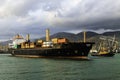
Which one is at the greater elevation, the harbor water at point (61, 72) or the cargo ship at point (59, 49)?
the cargo ship at point (59, 49)

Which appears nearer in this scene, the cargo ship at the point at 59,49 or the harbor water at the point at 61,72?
the harbor water at the point at 61,72

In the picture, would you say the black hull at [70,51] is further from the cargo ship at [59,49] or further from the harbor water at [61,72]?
the harbor water at [61,72]

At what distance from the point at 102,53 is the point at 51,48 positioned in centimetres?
5560

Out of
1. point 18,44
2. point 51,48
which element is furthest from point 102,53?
point 51,48

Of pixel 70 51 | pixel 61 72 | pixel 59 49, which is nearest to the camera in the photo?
pixel 61 72

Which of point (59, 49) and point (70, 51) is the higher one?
point (59, 49)

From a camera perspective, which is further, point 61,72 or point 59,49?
point 59,49

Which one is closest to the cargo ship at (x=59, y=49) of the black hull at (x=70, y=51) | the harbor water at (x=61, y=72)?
the black hull at (x=70, y=51)

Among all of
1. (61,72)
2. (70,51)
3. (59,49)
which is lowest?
(61,72)

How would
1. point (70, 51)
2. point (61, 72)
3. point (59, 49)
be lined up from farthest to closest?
point (59, 49) < point (70, 51) < point (61, 72)

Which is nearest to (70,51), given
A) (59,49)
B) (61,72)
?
(59,49)

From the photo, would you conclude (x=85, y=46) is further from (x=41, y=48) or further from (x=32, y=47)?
(x=32, y=47)

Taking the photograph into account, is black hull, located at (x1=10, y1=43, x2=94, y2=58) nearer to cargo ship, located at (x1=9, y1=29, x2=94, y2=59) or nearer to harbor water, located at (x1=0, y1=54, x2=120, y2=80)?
cargo ship, located at (x1=9, y1=29, x2=94, y2=59)

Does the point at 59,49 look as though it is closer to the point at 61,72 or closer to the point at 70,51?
the point at 70,51
